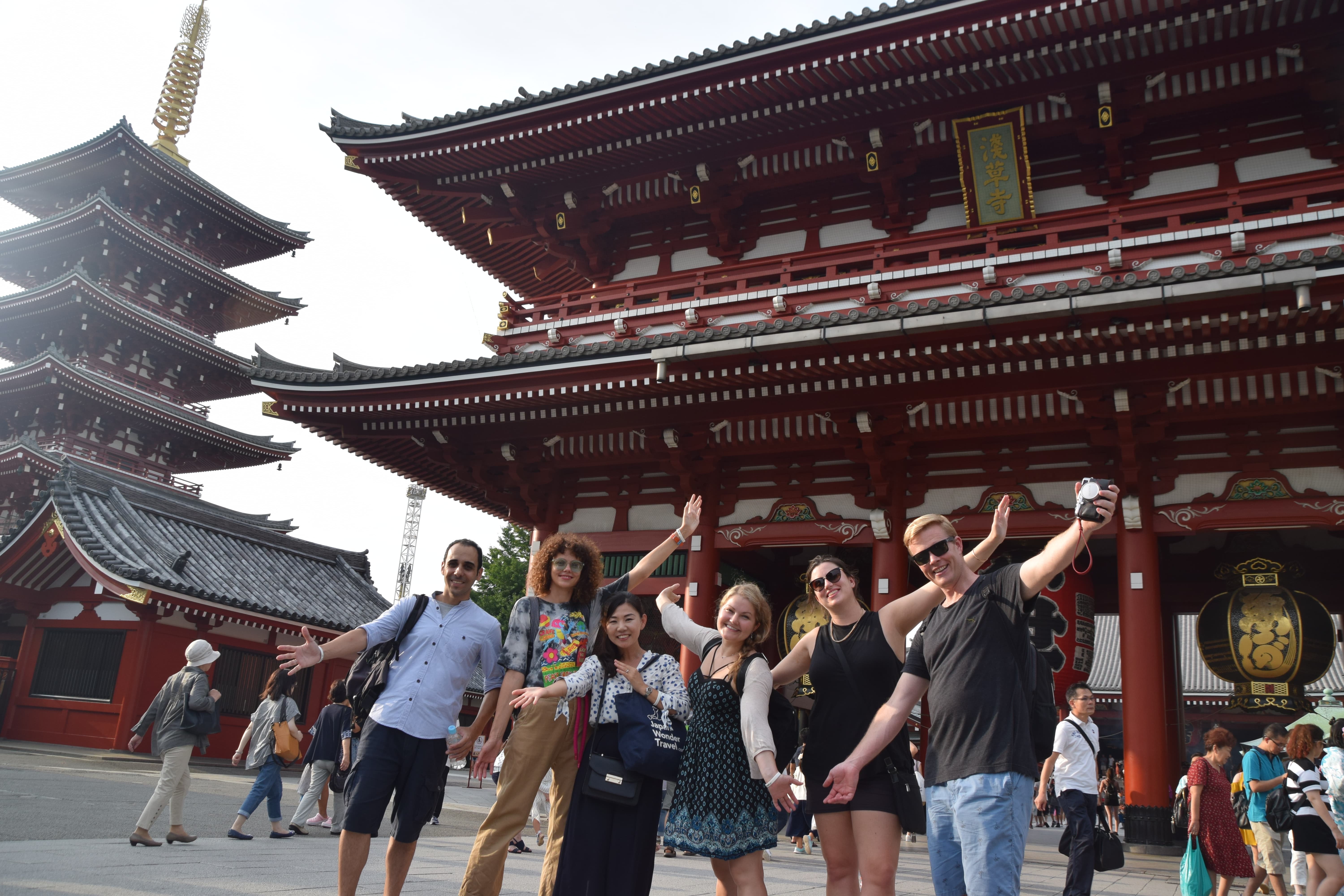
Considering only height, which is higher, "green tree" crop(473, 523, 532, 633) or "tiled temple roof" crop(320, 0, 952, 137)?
"tiled temple roof" crop(320, 0, 952, 137)

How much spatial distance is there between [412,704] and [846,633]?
2241 mm

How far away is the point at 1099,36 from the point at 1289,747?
24.3ft

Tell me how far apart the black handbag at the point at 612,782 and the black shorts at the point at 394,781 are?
923 millimetres

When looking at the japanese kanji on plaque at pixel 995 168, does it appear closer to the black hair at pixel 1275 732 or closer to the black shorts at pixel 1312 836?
the black hair at pixel 1275 732

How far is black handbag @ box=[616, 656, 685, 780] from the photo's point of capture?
13.0 feet

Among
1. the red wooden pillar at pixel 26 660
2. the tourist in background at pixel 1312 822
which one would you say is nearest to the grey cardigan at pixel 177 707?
the tourist in background at pixel 1312 822

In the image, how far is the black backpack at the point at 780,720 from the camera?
12.9 ft

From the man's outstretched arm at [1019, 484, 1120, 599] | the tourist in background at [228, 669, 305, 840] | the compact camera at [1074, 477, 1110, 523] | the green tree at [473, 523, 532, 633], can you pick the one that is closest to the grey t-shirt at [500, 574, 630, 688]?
the man's outstretched arm at [1019, 484, 1120, 599]

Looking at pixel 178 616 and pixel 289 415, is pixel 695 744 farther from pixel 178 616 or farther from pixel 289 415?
pixel 178 616

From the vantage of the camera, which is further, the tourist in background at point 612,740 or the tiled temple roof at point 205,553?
the tiled temple roof at point 205,553

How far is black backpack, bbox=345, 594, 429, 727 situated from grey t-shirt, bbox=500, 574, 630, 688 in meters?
0.52

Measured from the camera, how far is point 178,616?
17797 millimetres

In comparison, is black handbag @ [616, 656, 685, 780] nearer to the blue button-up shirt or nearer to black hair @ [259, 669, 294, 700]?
the blue button-up shirt

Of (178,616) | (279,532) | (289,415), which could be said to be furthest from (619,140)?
(279,532)
